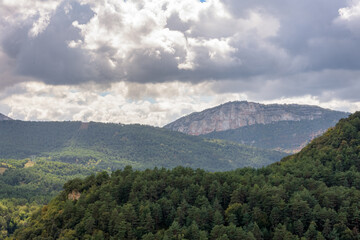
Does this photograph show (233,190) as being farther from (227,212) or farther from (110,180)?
(110,180)

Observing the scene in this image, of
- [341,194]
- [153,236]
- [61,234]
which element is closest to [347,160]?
[341,194]

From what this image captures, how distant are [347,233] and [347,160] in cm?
7161

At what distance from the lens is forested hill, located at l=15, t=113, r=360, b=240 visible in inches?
5020

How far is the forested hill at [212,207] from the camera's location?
128 m

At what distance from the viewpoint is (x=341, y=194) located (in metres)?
140

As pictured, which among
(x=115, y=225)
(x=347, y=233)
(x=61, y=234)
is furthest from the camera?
(x=61, y=234)

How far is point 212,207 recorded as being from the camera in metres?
145

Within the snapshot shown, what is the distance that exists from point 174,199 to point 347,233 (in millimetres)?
65132

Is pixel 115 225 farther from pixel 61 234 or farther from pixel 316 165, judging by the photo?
pixel 316 165

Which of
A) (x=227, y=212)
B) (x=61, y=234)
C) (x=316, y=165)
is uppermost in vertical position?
(x=316, y=165)

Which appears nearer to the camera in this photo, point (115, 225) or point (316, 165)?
point (115, 225)

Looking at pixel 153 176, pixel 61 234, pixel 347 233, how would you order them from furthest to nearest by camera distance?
1. pixel 153 176
2. pixel 61 234
3. pixel 347 233

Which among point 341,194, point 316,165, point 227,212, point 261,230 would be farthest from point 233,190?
point 316,165

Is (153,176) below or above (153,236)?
above
